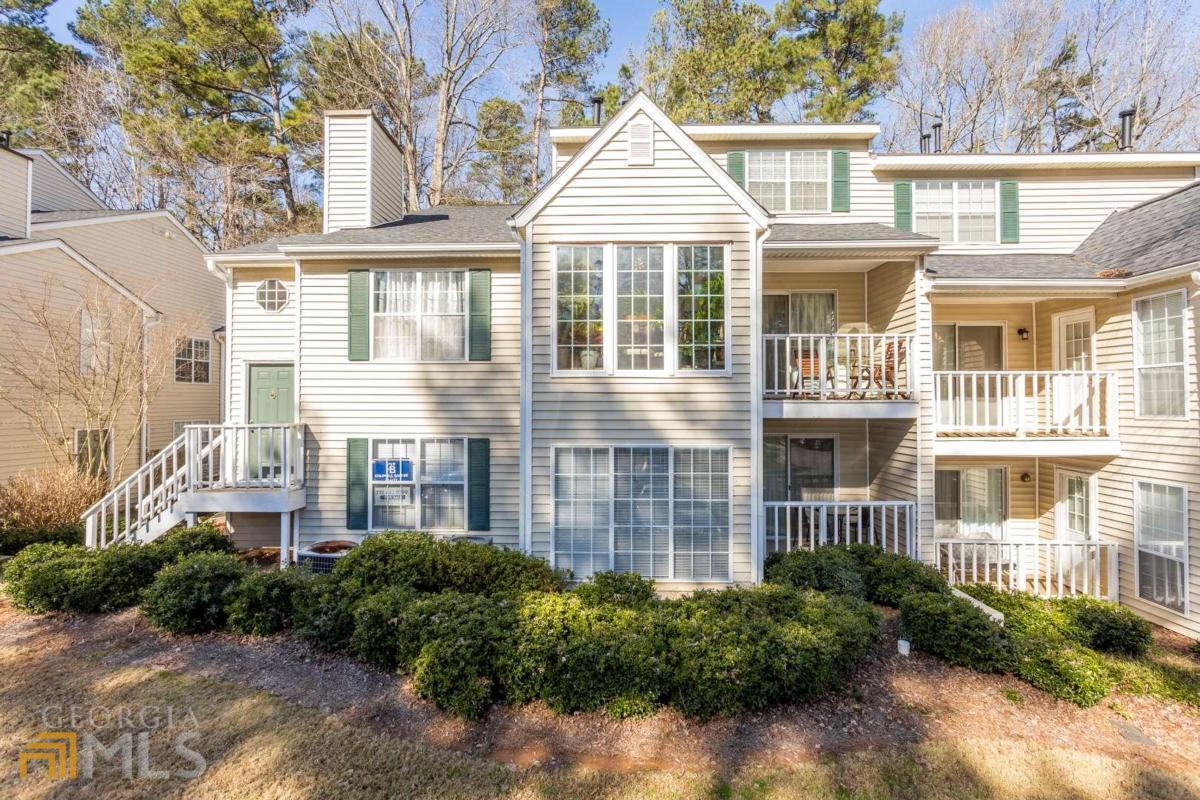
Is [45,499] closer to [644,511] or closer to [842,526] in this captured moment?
[644,511]

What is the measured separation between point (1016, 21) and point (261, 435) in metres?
28.7

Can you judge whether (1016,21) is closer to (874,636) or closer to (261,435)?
(874,636)

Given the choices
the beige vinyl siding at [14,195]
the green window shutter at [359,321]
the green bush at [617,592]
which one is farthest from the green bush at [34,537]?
the green bush at [617,592]

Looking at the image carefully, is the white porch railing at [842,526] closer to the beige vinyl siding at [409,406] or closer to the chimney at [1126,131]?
the beige vinyl siding at [409,406]

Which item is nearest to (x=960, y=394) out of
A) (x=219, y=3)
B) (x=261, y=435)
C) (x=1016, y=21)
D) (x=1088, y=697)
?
(x=1088, y=697)

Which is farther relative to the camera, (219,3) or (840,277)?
(219,3)

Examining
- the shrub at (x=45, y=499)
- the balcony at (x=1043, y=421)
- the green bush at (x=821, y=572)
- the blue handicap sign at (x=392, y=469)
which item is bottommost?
the green bush at (x=821, y=572)

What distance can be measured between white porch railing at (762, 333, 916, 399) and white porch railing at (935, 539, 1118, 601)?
2585 millimetres

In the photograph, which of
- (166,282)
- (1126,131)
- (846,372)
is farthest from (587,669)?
(166,282)

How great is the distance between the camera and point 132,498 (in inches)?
448

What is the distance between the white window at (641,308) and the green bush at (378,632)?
12.3 ft

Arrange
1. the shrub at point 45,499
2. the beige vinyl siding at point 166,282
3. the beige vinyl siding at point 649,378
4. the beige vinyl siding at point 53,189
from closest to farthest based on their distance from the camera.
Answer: the beige vinyl siding at point 649,378 < the shrub at point 45,499 < the beige vinyl siding at point 166,282 < the beige vinyl siding at point 53,189

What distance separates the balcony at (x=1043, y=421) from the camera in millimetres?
8523

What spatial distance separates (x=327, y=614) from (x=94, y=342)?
397 inches
